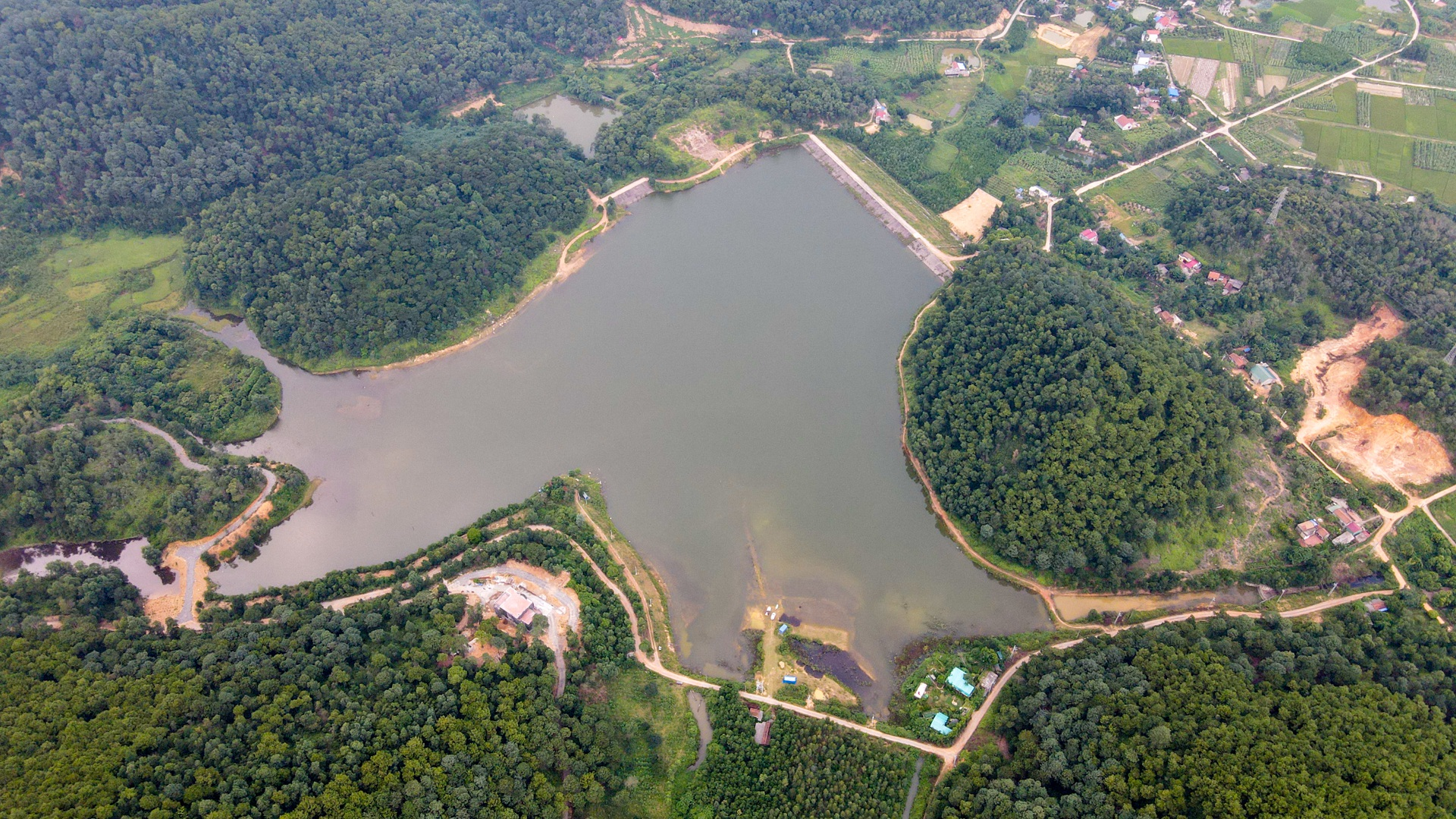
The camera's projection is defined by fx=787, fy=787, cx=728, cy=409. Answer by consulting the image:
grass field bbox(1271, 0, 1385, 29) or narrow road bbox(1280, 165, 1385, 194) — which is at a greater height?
grass field bbox(1271, 0, 1385, 29)

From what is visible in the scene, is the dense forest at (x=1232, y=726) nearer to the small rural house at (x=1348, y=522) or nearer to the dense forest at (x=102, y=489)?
the small rural house at (x=1348, y=522)

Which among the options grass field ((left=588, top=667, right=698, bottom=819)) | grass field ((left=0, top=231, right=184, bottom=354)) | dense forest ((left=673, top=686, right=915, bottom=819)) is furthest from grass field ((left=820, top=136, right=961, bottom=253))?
grass field ((left=0, top=231, right=184, bottom=354))

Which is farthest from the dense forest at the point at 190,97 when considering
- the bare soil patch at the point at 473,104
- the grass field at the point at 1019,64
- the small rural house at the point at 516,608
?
the grass field at the point at 1019,64

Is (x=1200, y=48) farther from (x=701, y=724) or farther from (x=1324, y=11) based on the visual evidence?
(x=701, y=724)

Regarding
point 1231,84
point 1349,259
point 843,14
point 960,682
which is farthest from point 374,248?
point 1231,84

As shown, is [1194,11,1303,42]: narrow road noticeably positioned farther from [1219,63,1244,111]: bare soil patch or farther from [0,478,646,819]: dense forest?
[0,478,646,819]: dense forest

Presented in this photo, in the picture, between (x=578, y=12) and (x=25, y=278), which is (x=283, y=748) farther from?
(x=578, y=12)
